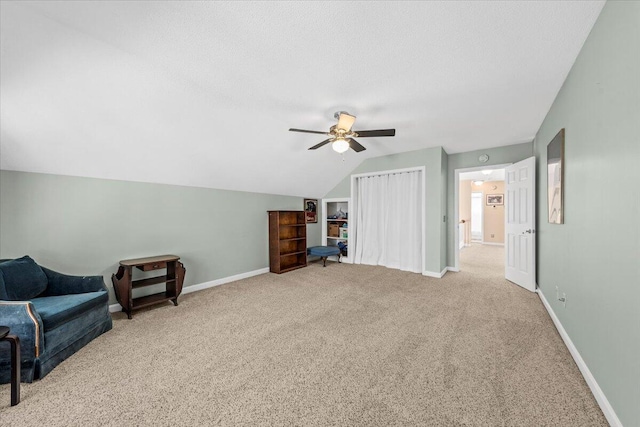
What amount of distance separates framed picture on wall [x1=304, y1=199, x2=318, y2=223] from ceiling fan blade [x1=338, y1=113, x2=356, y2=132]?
10.5ft

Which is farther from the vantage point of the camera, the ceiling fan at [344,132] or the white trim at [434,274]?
→ the white trim at [434,274]

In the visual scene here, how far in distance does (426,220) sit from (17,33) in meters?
5.26

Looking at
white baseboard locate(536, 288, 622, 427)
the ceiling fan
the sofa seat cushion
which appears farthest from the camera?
the ceiling fan

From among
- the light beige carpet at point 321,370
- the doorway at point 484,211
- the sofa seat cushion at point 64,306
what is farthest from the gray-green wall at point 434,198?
the sofa seat cushion at point 64,306

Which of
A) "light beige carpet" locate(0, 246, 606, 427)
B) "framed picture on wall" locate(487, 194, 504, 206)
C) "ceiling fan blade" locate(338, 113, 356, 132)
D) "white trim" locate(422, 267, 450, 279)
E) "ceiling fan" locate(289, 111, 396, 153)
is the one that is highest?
Answer: "ceiling fan blade" locate(338, 113, 356, 132)

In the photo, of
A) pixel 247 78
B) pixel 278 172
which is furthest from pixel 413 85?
pixel 278 172

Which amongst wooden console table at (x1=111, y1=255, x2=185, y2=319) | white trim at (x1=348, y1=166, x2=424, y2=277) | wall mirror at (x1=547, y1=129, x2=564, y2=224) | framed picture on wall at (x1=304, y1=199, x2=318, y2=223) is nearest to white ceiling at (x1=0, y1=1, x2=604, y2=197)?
wall mirror at (x1=547, y1=129, x2=564, y2=224)

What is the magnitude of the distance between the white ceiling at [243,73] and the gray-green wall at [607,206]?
35 centimetres

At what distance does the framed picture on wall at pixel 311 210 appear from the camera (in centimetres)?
585

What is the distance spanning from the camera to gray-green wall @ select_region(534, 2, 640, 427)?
3.96 ft

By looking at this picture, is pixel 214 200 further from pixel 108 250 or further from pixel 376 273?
pixel 376 273

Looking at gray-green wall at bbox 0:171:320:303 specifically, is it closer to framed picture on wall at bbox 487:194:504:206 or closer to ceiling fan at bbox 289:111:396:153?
ceiling fan at bbox 289:111:396:153

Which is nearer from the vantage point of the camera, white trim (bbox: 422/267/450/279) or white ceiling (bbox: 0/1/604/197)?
white ceiling (bbox: 0/1/604/197)

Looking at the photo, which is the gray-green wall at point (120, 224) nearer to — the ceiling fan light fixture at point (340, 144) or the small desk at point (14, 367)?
the small desk at point (14, 367)
